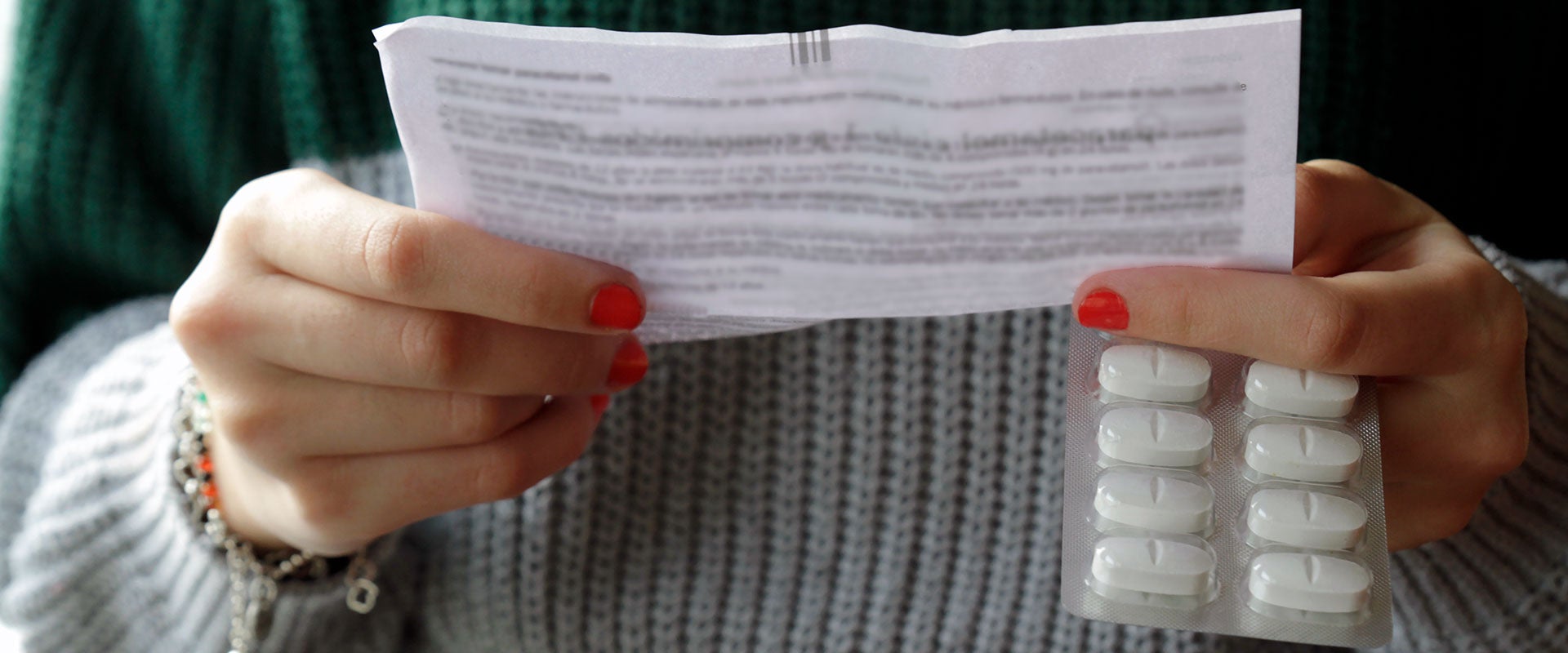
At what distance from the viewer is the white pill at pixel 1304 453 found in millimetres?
413

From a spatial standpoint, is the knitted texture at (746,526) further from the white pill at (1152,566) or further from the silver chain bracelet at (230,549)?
the white pill at (1152,566)

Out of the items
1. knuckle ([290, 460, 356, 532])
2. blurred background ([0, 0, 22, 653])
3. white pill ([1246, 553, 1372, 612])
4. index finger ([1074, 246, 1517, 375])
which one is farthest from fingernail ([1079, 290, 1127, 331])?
blurred background ([0, 0, 22, 653])

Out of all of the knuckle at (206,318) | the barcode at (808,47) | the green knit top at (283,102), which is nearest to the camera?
the barcode at (808,47)

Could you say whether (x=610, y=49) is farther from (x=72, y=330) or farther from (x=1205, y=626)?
(x=72, y=330)

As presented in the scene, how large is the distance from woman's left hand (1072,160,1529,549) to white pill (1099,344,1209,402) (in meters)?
0.02

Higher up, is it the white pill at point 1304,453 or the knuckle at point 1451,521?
the white pill at point 1304,453

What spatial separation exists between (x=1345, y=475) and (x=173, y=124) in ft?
2.11

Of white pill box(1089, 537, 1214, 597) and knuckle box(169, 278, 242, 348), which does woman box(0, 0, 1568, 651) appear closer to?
knuckle box(169, 278, 242, 348)

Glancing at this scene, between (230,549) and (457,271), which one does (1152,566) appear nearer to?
(457,271)

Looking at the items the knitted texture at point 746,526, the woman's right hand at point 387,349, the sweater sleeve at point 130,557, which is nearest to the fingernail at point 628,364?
the woman's right hand at point 387,349

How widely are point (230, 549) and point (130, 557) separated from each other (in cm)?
7

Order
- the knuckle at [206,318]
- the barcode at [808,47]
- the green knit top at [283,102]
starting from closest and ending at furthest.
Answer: the barcode at [808,47] < the knuckle at [206,318] < the green knit top at [283,102]

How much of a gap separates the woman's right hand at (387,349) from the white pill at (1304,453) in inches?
9.5

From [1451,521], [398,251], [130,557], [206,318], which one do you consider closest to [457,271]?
[398,251]
